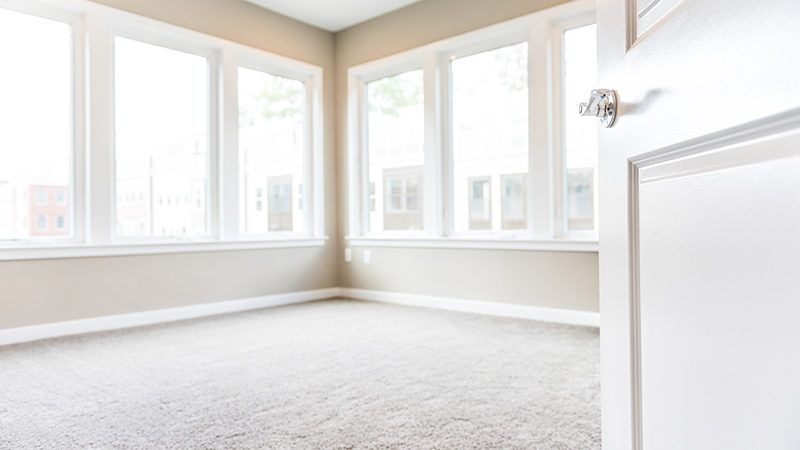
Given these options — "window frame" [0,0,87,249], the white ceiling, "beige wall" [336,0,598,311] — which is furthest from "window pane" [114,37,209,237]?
"beige wall" [336,0,598,311]

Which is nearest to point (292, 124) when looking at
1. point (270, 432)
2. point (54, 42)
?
point (54, 42)

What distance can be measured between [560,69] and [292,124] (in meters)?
2.30

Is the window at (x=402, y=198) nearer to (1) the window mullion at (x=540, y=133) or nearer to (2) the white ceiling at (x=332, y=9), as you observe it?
(1) the window mullion at (x=540, y=133)

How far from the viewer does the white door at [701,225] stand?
1.39 ft

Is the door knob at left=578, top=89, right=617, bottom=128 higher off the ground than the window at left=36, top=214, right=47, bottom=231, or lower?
higher

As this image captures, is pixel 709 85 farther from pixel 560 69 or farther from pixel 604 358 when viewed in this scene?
pixel 560 69

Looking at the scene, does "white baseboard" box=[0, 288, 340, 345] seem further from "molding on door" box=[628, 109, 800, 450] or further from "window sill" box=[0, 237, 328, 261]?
"molding on door" box=[628, 109, 800, 450]

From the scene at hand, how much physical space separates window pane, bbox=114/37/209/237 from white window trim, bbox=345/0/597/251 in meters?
1.32

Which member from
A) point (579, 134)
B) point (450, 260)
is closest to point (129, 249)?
point (450, 260)

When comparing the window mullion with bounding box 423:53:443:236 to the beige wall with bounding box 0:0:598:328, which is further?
the window mullion with bounding box 423:53:443:236

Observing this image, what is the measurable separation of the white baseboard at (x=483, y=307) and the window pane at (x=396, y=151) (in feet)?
1.93

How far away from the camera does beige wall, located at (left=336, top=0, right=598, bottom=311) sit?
128 inches

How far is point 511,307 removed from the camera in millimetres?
3479

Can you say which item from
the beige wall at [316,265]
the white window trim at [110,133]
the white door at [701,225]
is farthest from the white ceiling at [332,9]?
the white door at [701,225]
